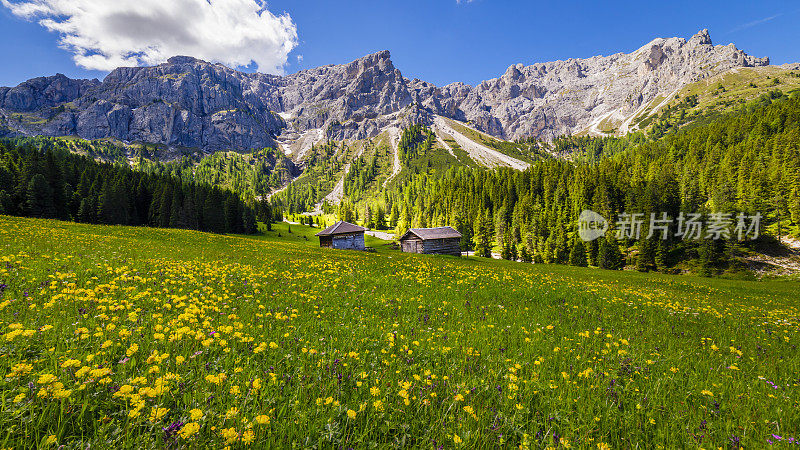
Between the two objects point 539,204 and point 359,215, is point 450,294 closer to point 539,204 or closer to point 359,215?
point 539,204

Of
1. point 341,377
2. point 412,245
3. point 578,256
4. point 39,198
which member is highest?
point 39,198

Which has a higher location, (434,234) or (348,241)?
(434,234)

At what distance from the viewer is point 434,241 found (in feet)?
204

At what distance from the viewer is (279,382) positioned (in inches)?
134

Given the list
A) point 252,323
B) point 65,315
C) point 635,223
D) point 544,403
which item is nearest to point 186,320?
point 252,323

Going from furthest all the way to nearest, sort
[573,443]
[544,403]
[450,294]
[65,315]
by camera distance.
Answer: [450,294] → [65,315] → [544,403] → [573,443]

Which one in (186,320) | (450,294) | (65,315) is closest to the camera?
(65,315)

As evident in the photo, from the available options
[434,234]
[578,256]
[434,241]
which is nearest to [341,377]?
[434,234]

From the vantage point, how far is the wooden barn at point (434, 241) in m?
61.3

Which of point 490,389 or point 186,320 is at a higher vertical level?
point 186,320

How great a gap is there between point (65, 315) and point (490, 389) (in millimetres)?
6812

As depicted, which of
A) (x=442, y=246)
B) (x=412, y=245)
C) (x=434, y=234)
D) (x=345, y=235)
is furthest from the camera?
(x=412, y=245)

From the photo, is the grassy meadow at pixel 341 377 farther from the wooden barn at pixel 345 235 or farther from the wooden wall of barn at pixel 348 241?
the wooden wall of barn at pixel 348 241

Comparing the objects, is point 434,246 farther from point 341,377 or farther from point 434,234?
point 341,377
